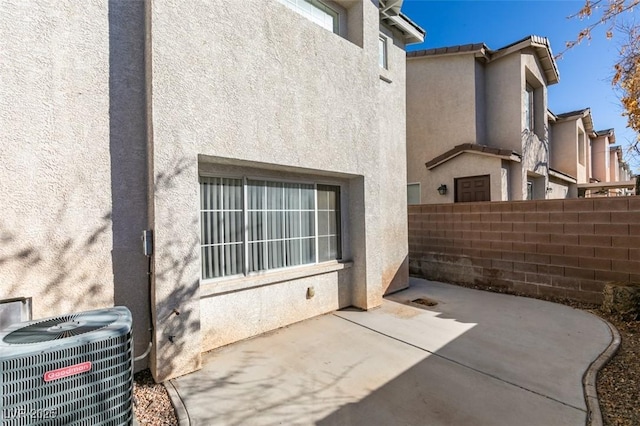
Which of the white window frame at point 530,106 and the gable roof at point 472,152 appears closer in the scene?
the gable roof at point 472,152

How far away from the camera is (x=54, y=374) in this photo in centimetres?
259

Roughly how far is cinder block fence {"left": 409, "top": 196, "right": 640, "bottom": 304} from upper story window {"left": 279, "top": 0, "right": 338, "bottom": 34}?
6704 mm

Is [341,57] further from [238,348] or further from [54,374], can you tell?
[54,374]

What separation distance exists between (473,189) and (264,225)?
10.5 meters

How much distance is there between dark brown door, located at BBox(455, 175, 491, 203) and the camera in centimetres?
1292

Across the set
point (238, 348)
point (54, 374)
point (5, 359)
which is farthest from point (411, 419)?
point (5, 359)

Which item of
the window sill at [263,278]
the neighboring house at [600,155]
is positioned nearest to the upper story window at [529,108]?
the window sill at [263,278]

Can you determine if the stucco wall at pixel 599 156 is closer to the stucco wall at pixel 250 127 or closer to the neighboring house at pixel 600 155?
the neighboring house at pixel 600 155

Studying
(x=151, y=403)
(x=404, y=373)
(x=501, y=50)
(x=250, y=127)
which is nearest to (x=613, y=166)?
(x=501, y=50)

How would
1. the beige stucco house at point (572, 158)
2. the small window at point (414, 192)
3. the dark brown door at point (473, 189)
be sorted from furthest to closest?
the beige stucco house at point (572, 158) < the small window at point (414, 192) < the dark brown door at point (473, 189)

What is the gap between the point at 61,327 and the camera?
116 inches

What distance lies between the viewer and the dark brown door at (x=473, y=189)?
509 inches

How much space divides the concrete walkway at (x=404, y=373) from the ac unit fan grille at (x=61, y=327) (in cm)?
154

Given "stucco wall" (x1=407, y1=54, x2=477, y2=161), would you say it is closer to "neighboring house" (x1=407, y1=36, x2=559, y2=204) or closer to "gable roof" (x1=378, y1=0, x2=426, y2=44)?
"neighboring house" (x1=407, y1=36, x2=559, y2=204)
